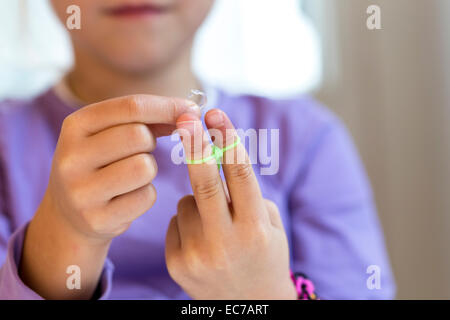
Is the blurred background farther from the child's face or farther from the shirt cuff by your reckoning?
the shirt cuff

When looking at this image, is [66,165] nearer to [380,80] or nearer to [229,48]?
[229,48]

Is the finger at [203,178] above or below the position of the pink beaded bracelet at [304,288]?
above

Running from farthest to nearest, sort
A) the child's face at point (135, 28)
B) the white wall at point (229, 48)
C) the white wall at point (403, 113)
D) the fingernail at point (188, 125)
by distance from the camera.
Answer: the white wall at point (403, 113)
the white wall at point (229, 48)
the child's face at point (135, 28)
the fingernail at point (188, 125)

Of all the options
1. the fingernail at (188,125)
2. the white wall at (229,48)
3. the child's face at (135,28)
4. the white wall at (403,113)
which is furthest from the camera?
the white wall at (403,113)

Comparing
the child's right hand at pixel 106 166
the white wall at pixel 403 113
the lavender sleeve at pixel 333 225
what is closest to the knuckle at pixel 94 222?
the child's right hand at pixel 106 166

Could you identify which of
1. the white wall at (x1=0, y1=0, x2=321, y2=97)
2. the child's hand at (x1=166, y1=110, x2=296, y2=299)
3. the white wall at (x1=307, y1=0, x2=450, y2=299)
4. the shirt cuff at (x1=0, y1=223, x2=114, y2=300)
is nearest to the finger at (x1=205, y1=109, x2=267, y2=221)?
the child's hand at (x1=166, y1=110, x2=296, y2=299)

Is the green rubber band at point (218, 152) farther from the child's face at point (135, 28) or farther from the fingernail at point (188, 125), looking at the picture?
the child's face at point (135, 28)

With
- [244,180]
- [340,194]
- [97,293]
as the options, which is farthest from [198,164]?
[340,194]

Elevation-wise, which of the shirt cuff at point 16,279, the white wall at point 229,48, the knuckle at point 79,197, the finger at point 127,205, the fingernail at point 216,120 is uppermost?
the white wall at point 229,48
